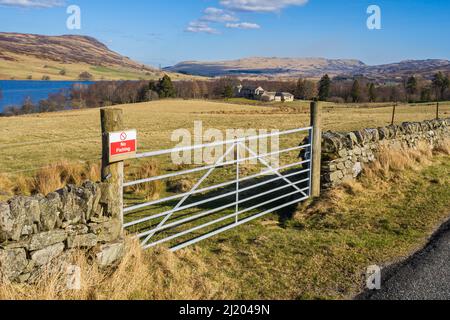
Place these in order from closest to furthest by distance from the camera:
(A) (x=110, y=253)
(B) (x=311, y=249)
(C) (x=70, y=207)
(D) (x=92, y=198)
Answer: (C) (x=70, y=207) < (D) (x=92, y=198) < (A) (x=110, y=253) < (B) (x=311, y=249)

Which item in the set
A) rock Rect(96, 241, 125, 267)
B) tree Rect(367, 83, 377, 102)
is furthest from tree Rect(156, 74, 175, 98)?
rock Rect(96, 241, 125, 267)

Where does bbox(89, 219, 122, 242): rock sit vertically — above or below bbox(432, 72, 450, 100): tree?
below

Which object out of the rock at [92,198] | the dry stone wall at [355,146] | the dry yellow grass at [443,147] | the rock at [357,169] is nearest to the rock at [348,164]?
the dry stone wall at [355,146]

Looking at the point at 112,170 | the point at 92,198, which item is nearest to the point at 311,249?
the point at 112,170

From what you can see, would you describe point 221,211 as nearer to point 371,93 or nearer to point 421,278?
point 421,278

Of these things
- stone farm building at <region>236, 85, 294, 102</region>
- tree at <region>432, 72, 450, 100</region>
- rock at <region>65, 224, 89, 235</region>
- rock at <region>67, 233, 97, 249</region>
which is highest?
tree at <region>432, 72, 450, 100</region>

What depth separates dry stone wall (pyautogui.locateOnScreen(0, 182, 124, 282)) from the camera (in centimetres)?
408

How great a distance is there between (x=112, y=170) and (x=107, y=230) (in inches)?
29.3

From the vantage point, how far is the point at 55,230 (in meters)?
4.51

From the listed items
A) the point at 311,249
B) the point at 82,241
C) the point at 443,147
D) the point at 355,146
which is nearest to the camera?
the point at 82,241

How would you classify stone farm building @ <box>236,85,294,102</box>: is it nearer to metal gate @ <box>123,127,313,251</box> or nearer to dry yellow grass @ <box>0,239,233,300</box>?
metal gate @ <box>123,127,313,251</box>

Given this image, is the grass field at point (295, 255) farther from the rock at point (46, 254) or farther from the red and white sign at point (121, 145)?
the red and white sign at point (121, 145)

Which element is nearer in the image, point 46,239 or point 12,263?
point 12,263

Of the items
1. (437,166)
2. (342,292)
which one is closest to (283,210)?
(342,292)
